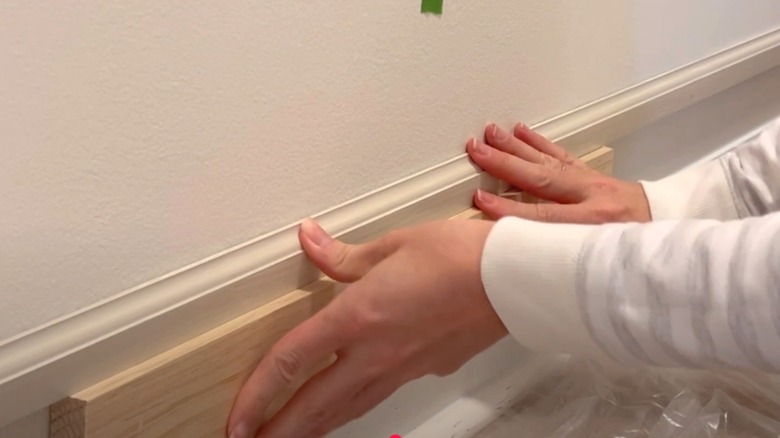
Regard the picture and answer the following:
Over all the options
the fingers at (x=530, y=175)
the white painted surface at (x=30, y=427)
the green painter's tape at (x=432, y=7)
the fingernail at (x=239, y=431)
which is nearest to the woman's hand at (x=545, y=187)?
the fingers at (x=530, y=175)

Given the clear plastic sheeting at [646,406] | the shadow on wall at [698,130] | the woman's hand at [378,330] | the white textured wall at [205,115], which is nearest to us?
the white textured wall at [205,115]

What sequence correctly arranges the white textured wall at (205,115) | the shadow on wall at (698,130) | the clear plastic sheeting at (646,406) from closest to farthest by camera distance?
the white textured wall at (205,115) < the clear plastic sheeting at (646,406) < the shadow on wall at (698,130)

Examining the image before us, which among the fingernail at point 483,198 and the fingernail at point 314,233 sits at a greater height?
the fingernail at point 314,233

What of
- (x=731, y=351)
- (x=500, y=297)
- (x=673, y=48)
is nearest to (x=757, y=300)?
(x=731, y=351)

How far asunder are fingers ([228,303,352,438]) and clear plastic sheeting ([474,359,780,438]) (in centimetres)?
22

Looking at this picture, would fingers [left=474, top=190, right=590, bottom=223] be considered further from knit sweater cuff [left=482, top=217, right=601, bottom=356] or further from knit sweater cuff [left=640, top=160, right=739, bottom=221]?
knit sweater cuff [left=482, top=217, right=601, bottom=356]

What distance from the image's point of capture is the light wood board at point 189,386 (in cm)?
48

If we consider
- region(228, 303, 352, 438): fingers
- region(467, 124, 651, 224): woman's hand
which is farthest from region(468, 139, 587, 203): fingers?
region(228, 303, 352, 438): fingers

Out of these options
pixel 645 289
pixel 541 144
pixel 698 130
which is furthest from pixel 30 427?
pixel 698 130

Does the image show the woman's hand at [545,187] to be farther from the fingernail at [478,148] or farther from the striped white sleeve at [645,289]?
the striped white sleeve at [645,289]

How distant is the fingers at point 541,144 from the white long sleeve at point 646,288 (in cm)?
23

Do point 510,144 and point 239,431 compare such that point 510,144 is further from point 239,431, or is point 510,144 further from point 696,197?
point 239,431

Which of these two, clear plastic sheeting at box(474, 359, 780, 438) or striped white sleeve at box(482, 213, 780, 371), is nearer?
striped white sleeve at box(482, 213, 780, 371)

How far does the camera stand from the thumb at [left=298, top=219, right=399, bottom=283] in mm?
579
